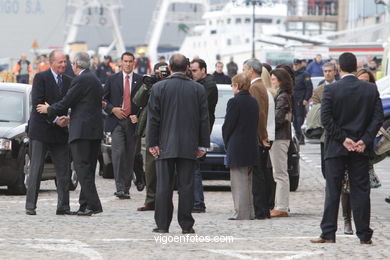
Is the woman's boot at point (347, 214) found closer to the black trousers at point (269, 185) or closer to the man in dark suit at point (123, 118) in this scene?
the black trousers at point (269, 185)

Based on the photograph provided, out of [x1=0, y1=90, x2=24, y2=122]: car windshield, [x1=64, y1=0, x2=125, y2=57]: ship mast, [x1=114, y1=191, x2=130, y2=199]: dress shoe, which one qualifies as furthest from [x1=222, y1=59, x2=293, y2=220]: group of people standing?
[x1=64, y1=0, x2=125, y2=57]: ship mast

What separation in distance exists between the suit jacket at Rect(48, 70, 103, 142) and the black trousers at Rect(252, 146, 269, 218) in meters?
1.70

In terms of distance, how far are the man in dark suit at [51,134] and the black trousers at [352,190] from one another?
12.7 ft

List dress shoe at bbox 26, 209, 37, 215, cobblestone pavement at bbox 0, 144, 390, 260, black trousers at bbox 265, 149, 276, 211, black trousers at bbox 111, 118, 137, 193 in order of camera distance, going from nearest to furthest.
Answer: cobblestone pavement at bbox 0, 144, 390, 260 → dress shoe at bbox 26, 209, 37, 215 → black trousers at bbox 265, 149, 276, 211 → black trousers at bbox 111, 118, 137, 193

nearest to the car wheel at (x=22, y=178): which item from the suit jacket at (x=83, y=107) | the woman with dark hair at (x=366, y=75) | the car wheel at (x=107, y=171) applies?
the suit jacket at (x=83, y=107)

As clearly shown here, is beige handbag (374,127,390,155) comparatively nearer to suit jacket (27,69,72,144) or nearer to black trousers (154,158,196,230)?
black trousers (154,158,196,230)

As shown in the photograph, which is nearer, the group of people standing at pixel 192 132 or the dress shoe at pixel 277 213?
the group of people standing at pixel 192 132

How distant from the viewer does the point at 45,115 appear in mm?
14086

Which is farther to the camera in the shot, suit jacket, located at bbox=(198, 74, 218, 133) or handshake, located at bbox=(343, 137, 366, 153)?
suit jacket, located at bbox=(198, 74, 218, 133)

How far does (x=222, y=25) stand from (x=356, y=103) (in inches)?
3928

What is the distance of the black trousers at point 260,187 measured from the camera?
14.0 metres

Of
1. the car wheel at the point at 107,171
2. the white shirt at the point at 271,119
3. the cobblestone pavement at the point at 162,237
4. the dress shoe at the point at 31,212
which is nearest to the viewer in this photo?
the cobblestone pavement at the point at 162,237

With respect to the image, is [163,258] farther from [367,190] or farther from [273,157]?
[273,157]

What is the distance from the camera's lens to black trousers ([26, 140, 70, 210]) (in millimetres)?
14078
